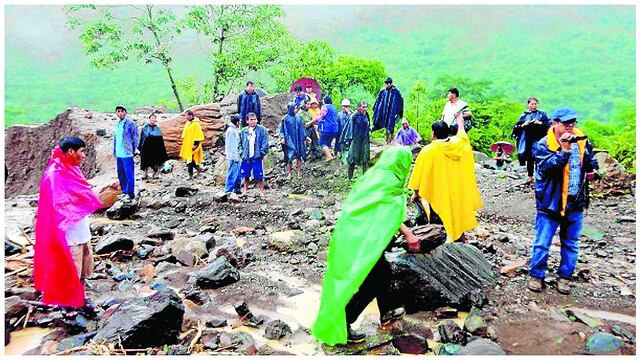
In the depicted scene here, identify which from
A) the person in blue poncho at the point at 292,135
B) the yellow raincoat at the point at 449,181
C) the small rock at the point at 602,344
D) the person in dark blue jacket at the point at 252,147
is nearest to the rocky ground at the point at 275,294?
the small rock at the point at 602,344

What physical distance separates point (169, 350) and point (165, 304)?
0.35 meters

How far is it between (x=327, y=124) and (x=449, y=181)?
5.93 meters

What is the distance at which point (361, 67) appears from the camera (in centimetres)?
2403

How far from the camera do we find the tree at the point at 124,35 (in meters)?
18.3

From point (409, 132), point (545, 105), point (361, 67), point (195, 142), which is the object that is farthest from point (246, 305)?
point (545, 105)

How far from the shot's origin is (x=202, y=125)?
14172 millimetres

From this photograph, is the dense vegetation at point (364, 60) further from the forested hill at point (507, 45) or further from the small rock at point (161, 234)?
the small rock at point (161, 234)

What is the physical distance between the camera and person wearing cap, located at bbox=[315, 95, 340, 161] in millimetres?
10664

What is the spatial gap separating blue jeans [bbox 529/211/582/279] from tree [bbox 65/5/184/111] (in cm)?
1770

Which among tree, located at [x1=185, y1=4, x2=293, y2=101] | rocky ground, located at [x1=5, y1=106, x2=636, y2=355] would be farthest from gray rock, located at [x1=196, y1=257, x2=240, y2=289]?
tree, located at [x1=185, y1=4, x2=293, y2=101]

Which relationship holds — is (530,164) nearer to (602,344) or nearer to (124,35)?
(602,344)

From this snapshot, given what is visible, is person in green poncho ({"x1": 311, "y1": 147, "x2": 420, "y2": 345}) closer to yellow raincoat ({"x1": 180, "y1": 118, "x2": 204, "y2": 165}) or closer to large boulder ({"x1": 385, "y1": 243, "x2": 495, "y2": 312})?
large boulder ({"x1": 385, "y1": 243, "x2": 495, "y2": 312})

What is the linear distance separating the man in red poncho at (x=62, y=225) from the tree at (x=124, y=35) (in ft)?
52.2

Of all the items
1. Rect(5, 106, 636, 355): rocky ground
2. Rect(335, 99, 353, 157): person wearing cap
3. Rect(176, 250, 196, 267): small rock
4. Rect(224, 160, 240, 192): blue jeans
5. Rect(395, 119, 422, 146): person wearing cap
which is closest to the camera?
Rect(5, 106, 636, 355): rocky ground
